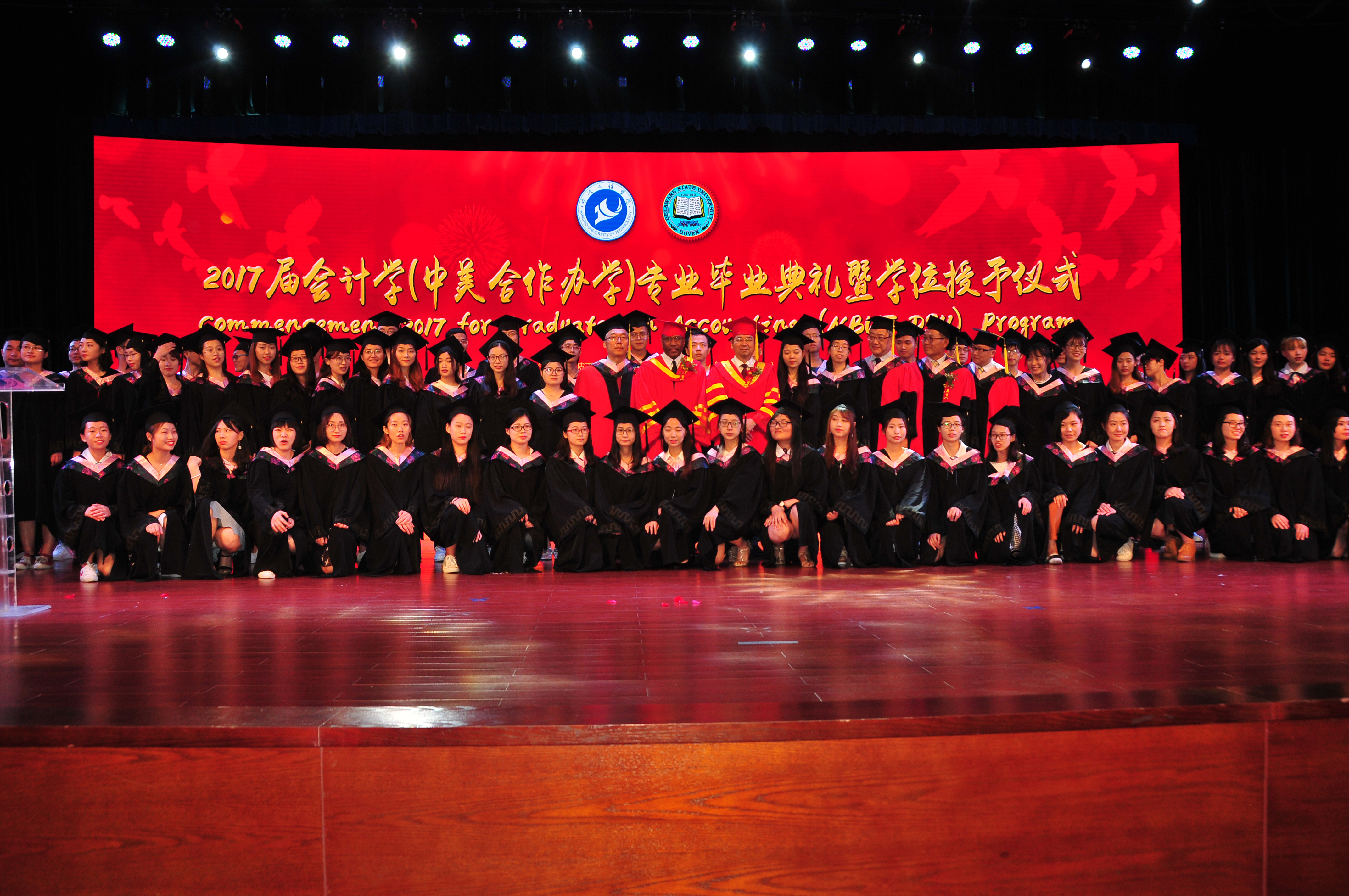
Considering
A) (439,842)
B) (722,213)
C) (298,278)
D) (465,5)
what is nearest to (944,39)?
(722,213)

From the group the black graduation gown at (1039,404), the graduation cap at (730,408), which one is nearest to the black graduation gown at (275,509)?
the graduation cap at (730,408)

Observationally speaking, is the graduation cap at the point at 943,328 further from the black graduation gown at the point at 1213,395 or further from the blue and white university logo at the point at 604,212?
the blue and white university logo at the point at 604,212

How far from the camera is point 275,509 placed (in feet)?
18.7

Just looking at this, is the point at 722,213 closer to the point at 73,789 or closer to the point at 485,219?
the point at 485,219

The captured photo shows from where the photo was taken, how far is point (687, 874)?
2203mm

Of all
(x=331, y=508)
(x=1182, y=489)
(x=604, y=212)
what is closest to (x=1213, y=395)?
(x=1182, y=489)

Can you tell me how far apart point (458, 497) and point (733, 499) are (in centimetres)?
173

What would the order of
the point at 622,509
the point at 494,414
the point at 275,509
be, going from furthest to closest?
the point at 494,414 < the point at 622,509 < the point at 275,509

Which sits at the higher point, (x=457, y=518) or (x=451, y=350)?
(x=451, y=350)

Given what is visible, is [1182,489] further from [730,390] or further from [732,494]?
[730,390]

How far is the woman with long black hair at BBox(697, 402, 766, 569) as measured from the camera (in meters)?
5.96

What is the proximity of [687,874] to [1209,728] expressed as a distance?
4.32ft

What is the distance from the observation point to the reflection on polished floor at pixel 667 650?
7.82 ft

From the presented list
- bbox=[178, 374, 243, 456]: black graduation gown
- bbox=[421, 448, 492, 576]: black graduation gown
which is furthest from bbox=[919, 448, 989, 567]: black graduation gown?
bbox=[178, 374, 243, 456]: black graduation gown
